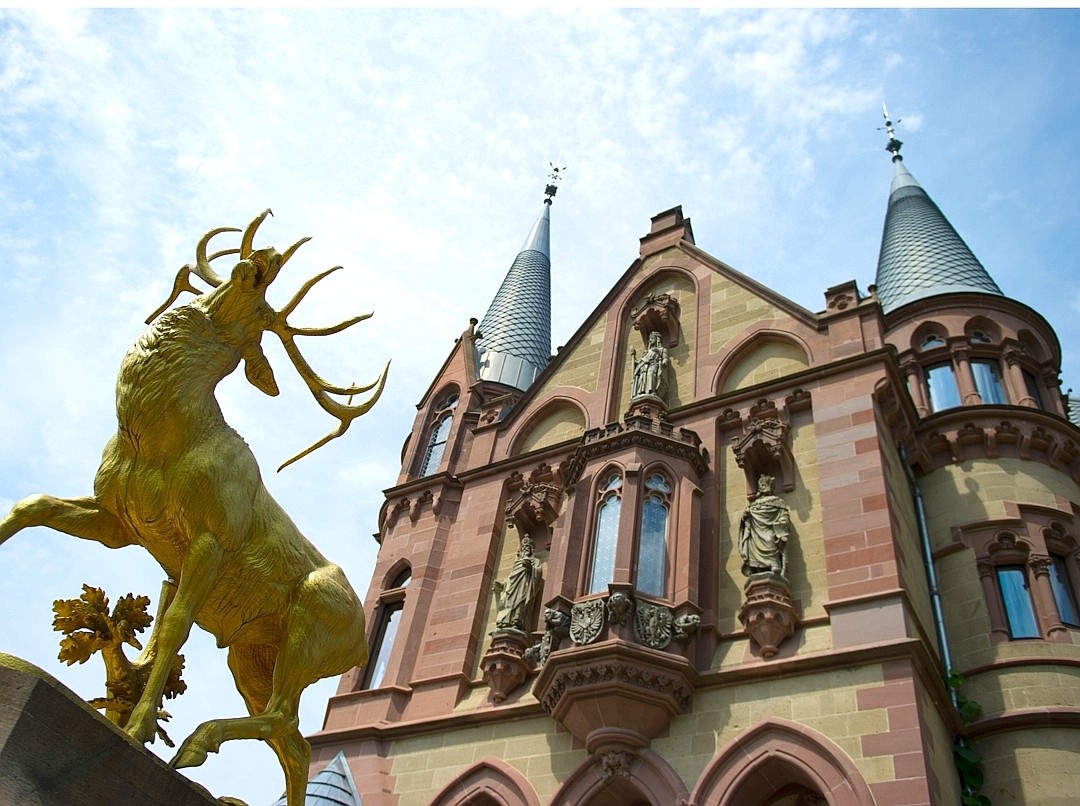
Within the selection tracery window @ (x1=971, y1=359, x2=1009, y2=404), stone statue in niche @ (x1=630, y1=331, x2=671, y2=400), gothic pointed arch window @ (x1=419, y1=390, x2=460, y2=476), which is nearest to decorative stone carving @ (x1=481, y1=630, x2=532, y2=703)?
stone statue in niche @ (x1=630, y1=331, x2=671, y2=400)

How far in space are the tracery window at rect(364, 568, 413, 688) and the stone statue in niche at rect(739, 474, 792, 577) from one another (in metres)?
6.50

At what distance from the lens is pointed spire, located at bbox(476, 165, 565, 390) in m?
24.4

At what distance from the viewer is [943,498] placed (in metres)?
15.9

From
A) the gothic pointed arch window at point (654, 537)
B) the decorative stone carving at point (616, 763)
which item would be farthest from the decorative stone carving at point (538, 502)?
the decorative stone carving at point (616, 763)

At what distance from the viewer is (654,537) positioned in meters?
13.6

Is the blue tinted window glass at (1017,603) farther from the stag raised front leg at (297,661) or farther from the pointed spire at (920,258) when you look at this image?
the stag raised front leg at (297,661)

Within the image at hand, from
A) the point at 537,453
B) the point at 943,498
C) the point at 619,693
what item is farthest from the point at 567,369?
the point at 619,693

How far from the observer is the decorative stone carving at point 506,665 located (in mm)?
13844

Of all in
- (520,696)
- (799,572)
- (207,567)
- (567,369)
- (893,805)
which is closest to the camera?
(207,567)

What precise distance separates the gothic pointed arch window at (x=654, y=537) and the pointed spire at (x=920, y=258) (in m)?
8.30

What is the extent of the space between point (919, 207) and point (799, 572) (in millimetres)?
15803

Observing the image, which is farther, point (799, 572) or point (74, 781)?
point (799, 572)

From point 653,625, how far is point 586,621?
0.88 m

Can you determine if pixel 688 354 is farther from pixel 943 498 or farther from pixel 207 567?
pixel 207 567
